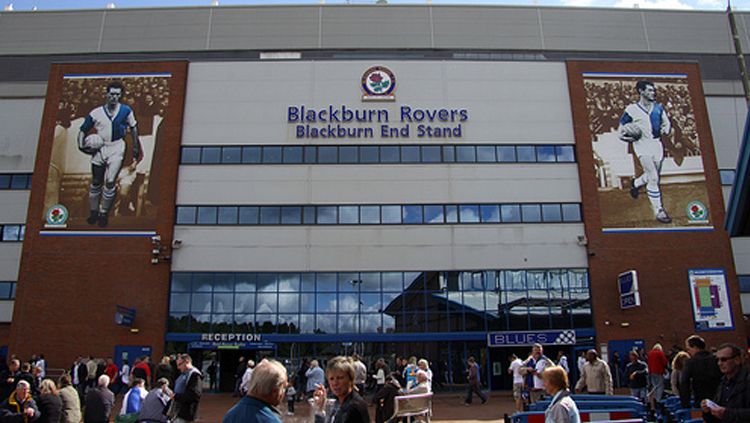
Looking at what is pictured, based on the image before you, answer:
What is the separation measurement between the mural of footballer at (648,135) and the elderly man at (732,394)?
76.1 ft

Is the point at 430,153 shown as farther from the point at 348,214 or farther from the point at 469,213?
the point at 348,214

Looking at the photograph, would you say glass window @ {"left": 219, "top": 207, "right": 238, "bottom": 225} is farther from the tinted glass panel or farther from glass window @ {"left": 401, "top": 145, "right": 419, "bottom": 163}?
glass window @ {"left": 401, "top": 145, "right": 419, "bottom": 163}

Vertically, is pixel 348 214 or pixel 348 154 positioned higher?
pixel 348 154

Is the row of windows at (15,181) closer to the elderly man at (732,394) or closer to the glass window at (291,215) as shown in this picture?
the glass window at (291,215)

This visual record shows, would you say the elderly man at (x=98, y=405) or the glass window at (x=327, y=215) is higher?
the glass window at (x=327, y=215)

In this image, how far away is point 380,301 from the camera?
86.3 ft

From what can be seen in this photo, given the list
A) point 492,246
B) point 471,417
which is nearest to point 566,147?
point 492,246

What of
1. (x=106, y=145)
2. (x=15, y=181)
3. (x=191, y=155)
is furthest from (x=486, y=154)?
(x=15, y=181)

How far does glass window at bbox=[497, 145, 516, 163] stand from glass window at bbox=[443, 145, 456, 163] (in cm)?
221

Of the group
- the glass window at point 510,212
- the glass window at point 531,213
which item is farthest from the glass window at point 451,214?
the glass window at point 531,213

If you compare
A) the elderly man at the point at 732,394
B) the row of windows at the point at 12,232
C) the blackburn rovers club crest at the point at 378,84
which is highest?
the blackburn rovers club crest at the point at 378,84

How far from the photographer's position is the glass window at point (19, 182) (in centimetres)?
2900

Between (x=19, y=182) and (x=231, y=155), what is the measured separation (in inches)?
449

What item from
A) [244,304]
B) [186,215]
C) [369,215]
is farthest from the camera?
[369,215]
